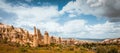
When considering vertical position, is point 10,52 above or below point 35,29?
below

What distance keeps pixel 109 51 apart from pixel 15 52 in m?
39.2

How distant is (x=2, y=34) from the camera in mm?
197250

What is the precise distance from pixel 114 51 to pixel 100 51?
224 inches


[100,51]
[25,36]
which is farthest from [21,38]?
[100,51]

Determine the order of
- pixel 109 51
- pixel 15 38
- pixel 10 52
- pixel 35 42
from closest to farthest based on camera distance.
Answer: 1. pixel 10 52
2. pixel 109 51
3. pixel 35 42
4. pixel 15 38

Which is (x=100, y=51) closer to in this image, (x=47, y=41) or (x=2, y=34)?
(x=47, y=41)

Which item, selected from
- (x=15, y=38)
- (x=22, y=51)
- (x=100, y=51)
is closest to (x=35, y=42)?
(x=15, y=38)

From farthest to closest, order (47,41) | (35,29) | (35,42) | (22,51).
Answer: (47,41)
(35,29)
(35,42)
(22,51)

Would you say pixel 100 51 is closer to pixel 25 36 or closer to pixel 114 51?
pixel 114 51

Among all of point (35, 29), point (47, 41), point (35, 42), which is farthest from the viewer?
point (47, 41)

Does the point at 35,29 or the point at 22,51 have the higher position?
the point at 35,29

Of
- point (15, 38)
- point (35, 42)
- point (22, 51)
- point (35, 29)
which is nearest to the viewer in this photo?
point (22, 51)

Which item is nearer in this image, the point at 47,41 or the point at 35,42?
the point at 35,42

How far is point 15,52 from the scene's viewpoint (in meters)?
49.0
